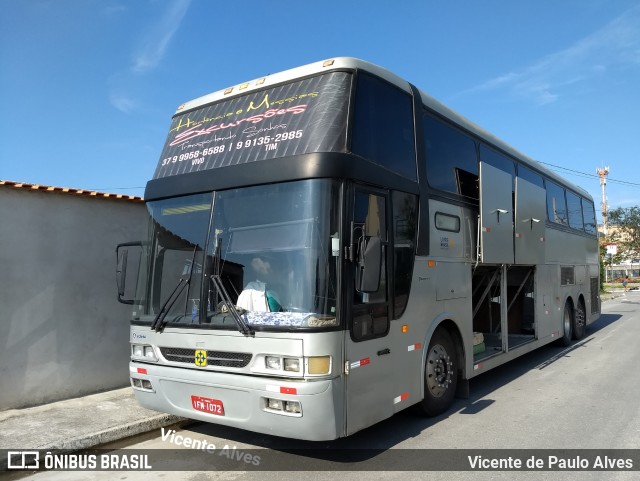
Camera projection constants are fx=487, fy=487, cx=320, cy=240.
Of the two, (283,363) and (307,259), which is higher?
(307,259)

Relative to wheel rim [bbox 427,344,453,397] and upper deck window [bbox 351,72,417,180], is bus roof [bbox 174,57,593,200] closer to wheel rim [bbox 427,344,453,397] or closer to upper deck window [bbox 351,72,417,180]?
upper deck window [bbox 351,72,417,180]

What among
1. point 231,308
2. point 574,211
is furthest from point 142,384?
point 574,211

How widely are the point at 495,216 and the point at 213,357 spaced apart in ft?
15.4

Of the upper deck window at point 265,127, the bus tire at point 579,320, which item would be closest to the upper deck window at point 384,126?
the upper deck window at point 265,127

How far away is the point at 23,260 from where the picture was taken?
6531 mm

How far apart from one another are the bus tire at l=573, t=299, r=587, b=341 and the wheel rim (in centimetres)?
714

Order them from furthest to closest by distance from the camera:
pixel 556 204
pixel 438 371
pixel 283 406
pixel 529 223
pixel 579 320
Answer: pixel 579 320, pixel 556 204, pixel 529 223, pixel 438 371, pixel 283 406

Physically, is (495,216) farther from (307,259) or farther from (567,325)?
(567,325)

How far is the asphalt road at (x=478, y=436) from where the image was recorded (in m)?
4.45

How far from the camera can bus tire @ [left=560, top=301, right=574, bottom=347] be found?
35.5ft

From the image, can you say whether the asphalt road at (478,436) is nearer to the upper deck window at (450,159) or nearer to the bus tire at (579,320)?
the upper deck window at (450,159)

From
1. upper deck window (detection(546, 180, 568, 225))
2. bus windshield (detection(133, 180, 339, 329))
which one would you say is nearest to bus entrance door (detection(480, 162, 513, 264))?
upper deck window (detection(546, 180, 568, 225))

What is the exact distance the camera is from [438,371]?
19.4 ft

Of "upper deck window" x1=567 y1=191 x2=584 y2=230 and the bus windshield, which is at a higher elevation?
"upper deck window" x1=567 y1=191 x2=584 y2=230
